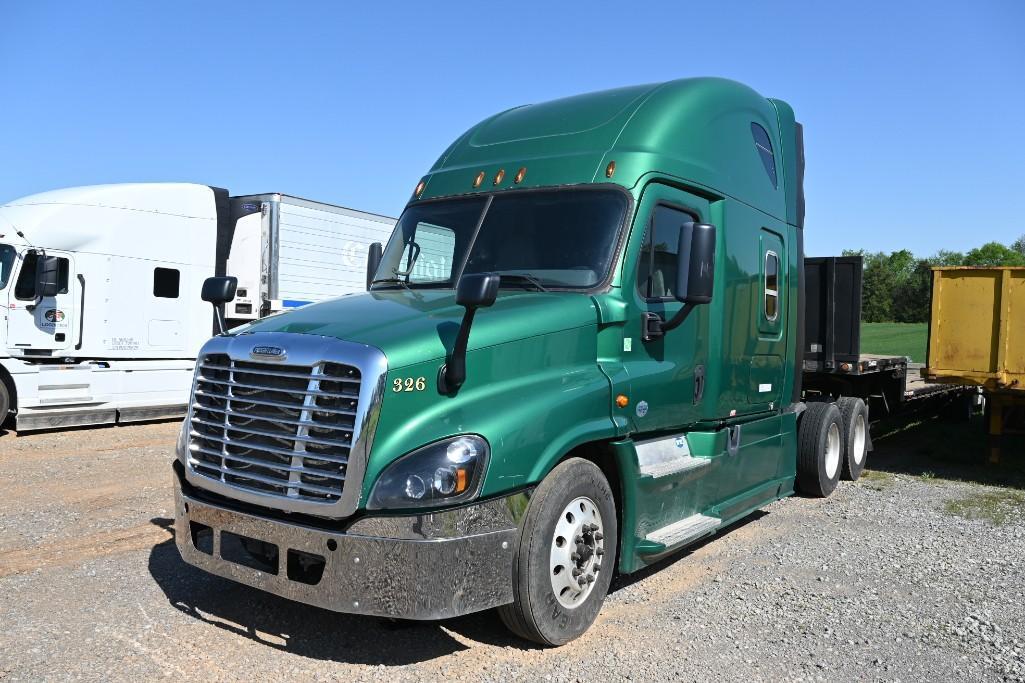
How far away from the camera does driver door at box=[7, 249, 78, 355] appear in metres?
12.8

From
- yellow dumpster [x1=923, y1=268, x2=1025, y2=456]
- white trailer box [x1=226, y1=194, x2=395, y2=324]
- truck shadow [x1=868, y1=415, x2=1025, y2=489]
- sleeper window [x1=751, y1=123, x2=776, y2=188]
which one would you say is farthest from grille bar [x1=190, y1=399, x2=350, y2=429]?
white trailer box [x1=226, y1=194, x2=395, y2=324]

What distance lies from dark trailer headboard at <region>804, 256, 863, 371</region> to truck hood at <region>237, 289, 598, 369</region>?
6.25 metres

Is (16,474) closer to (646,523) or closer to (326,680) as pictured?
(326,680)

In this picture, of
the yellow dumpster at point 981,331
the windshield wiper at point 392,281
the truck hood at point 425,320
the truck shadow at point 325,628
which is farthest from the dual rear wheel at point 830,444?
the windshield wiper at point 392,281

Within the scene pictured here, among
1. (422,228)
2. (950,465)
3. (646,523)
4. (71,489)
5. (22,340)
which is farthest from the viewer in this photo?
(22,340)

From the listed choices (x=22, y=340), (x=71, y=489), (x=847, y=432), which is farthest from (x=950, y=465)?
(x=22, y=340)

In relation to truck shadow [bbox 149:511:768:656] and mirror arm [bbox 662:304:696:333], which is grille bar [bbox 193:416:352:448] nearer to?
truck shadow [bbox 149:511:768:656]

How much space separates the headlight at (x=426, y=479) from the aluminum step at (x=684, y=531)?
5.57 feet

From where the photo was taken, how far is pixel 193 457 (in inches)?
184

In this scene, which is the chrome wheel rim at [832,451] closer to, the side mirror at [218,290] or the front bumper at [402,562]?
the front bumper at [402,562]

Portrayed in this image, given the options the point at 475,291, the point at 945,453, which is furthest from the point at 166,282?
the point at 945,453

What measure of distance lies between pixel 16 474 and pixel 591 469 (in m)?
7.73

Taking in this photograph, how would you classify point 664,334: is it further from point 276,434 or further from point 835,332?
point 835,332

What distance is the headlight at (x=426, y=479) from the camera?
155 inches
